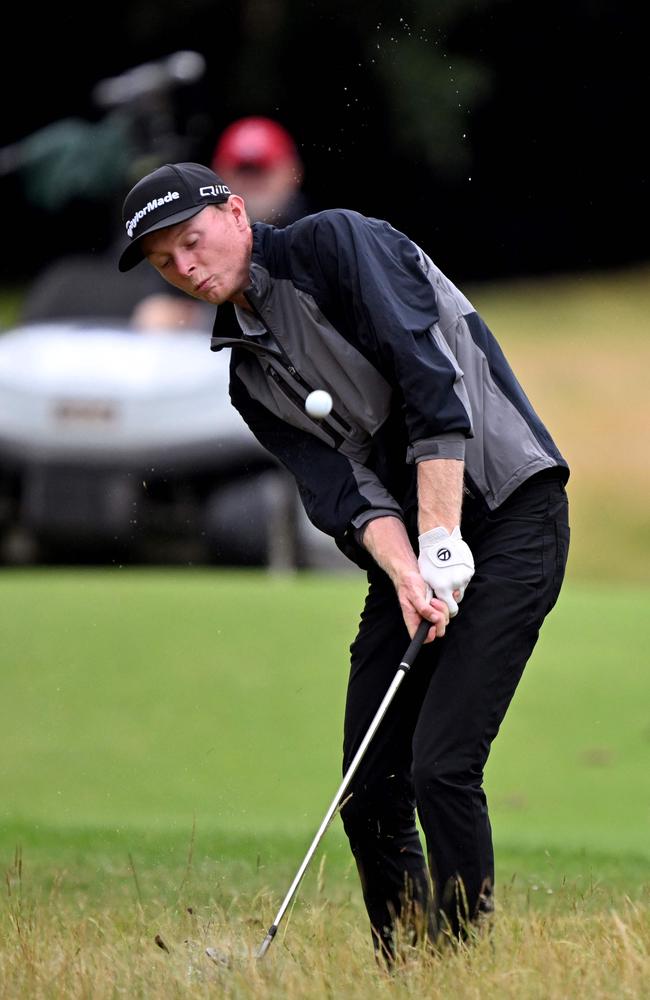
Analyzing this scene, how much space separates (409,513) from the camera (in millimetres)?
4156

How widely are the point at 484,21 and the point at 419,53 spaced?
1.05 m

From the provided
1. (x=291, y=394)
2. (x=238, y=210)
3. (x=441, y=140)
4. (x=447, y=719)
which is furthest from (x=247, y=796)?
(x=441, y=140)

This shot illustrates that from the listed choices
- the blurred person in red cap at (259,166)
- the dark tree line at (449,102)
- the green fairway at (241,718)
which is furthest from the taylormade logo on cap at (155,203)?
the dark tree line at (449,102)

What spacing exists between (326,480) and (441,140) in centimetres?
1920

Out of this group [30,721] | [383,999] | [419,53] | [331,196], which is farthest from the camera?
[419,53]

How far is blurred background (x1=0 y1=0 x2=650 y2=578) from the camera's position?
21.8 metres

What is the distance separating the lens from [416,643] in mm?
3916

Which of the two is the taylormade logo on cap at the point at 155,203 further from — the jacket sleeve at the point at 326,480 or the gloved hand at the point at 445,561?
the gloved hand at the point at 445,561

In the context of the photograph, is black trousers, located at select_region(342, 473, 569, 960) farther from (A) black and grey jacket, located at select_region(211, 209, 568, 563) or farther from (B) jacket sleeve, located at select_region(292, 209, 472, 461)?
(B) jacket sleeve, located at select_region(292, 209, 472, 461)

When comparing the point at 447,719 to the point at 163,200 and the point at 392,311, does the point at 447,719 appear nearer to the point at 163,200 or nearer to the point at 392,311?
the point at 392,311

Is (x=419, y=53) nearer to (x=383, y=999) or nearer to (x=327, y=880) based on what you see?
(x=327, y=880)

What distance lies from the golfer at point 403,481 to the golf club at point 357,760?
0.04 m

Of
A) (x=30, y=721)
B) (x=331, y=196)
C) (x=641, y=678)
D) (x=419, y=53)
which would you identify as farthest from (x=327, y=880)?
(x=419, y=53)

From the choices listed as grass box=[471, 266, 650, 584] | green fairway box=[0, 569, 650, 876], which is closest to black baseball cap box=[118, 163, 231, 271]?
green fairway box=[0, 569, 650, 876]
